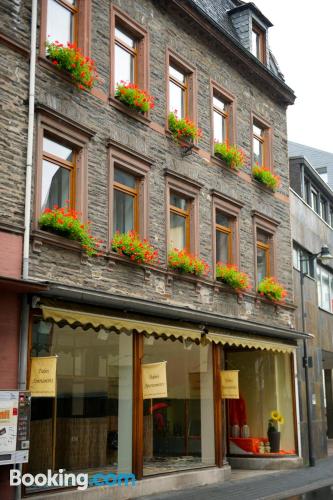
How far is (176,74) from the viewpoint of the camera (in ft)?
59.2

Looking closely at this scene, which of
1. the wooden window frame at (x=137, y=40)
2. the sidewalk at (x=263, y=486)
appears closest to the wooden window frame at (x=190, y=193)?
the wooden window frame at (x=137, y=40)

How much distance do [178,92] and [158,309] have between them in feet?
20.3

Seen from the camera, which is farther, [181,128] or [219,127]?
[219,127]

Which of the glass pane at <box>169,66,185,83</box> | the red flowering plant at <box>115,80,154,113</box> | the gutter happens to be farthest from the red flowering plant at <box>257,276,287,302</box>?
the red flowering plant at <box>115,80,154,113</box>

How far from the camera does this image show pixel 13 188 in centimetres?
1221

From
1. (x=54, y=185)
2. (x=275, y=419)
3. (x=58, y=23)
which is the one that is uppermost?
(x=58, y=23)

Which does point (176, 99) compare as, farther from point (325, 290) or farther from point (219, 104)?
point (325, 290)

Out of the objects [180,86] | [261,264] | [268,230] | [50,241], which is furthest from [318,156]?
[50,241]

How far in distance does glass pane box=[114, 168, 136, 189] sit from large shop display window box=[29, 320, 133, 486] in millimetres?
3286

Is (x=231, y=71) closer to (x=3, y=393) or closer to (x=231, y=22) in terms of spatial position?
(x=231, y=22)

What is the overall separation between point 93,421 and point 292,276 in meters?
10.2

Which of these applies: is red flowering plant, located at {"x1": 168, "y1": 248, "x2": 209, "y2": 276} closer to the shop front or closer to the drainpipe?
the shop front

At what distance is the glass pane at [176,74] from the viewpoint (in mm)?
17828

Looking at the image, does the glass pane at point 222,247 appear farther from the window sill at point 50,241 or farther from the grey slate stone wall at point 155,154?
the window sill at point 50,241
